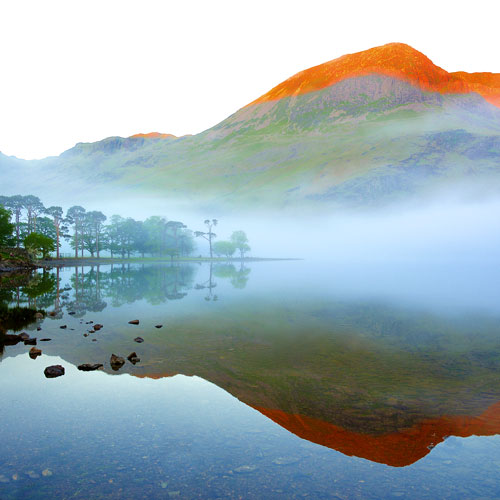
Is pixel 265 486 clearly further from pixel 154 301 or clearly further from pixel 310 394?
pixel 154 301

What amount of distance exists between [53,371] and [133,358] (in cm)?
355

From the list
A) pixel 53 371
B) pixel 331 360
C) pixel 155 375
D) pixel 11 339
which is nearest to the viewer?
pixel 53 371

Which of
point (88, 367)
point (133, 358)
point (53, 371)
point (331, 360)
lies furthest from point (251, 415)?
point (53, 371)

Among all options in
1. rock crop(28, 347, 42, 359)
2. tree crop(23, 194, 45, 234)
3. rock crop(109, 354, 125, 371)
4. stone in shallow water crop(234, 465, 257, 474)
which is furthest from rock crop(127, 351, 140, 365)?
tree crop(23, 194, 45, 234)

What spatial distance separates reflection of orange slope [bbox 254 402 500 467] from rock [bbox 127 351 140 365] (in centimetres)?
745

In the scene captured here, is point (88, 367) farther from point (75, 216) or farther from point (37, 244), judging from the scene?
point (75, 216)

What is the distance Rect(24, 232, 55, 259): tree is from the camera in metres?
103

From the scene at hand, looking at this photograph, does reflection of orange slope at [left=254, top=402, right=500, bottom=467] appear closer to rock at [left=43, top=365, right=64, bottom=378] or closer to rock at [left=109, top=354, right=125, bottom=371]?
rock at [left=109, top=354, right=125, bottom=371]

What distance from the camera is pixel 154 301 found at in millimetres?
38344

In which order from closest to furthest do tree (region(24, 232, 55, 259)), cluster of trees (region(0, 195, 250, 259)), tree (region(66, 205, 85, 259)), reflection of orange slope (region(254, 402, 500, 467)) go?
reflection of orange slope (region(254, 402, 500, 467)) < tree (region(24, 232, 55, 259)) < cluster of trees (region(0, 195, 250, 259)) < tree (region(66, 205, 85, 259))

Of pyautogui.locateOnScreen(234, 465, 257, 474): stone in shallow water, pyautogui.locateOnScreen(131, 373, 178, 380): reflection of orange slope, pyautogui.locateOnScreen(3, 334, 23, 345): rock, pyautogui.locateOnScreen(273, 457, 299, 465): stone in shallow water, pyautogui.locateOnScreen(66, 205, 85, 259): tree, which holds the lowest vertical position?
pyautogui.locateOnScreen(131, 373, 178, 380): reflection of orange slope

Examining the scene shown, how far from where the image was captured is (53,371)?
47.6 ft

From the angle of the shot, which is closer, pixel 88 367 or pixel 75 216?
pixel 88 367

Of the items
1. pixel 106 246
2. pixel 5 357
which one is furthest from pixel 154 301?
pixel 106 246
